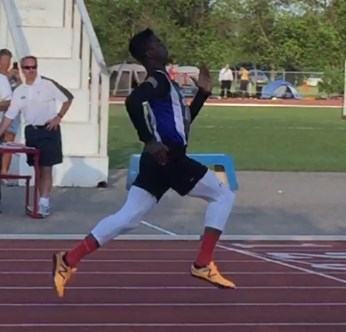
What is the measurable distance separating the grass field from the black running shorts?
11416 millimetres

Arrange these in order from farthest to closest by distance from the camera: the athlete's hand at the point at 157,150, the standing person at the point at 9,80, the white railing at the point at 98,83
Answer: the white railing at the point at 98,83
the standing person at the point at 9,80
the athlete's hand at the point at 157,150

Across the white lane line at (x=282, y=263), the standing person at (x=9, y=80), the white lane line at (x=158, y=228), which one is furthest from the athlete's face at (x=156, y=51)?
the standing person at (x=9, y=80)

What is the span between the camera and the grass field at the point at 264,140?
72.2 ft

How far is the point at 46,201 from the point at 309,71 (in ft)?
178

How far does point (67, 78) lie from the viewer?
61.0 ft

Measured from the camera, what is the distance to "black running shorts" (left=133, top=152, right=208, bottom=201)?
9117 millimetres

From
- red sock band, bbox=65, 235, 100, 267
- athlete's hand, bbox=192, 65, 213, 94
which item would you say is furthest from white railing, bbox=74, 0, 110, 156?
red sock band, bbox=65, 235, 100, 267

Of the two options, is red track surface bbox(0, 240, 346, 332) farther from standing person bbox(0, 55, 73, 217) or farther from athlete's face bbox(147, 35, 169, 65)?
standing person bbox(0, 55, 73, 217)

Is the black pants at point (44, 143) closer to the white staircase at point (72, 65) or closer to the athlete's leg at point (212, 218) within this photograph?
the white staircase at point (72, 65)

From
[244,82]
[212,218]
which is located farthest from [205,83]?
[244,82]

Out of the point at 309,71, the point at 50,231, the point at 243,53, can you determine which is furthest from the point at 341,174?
the point at 243,53

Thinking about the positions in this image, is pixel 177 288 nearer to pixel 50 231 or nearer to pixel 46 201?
pixel 50 231

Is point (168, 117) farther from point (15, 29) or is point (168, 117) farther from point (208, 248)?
point (15, 29)

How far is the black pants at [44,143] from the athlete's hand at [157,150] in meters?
5.51
